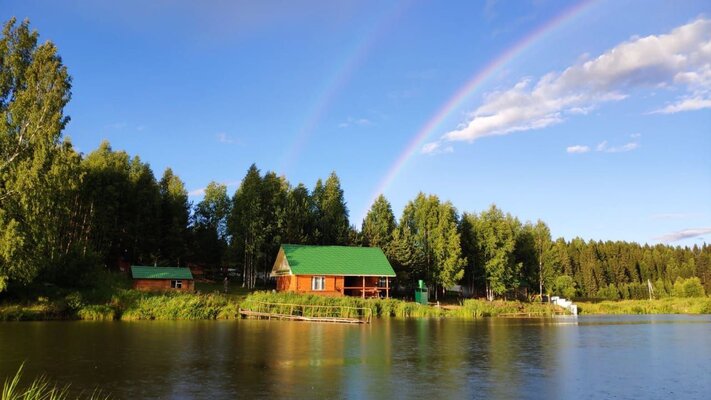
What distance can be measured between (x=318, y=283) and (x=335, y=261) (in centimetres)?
339

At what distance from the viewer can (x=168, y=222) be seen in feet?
229

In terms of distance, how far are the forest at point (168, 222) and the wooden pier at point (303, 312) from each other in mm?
15680

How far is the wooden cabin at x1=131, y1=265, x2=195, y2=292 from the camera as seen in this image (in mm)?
54656

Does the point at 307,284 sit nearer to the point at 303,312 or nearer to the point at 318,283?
the point at 318,283

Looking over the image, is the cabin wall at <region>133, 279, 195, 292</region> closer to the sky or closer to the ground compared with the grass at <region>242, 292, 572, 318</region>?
closer to the sky

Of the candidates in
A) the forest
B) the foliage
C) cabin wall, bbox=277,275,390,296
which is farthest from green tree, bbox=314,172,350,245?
the foliage

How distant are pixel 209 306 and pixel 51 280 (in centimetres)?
1405

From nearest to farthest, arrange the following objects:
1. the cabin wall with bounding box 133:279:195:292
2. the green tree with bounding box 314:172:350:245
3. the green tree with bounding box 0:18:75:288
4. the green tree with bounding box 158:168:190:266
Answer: the green tree with bounding box 0:18:75:288 < the cabin wall with bounding box 133:279:195:292 < the green tree with bounding box 158:168:190:266 < the green tree with bounding box 314:172:350:245

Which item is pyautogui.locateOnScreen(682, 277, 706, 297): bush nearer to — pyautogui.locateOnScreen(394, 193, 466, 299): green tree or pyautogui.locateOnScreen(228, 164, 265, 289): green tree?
pyautogui.locateOnScreen(394, 193, 466, 299): green tree

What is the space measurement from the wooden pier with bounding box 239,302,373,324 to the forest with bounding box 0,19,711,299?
51.4ft

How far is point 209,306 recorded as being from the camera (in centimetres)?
4659

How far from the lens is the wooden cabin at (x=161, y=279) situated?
54656 mm

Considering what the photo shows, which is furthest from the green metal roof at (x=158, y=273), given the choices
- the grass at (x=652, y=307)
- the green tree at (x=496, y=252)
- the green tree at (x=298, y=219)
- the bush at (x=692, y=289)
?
the bush at (x=692, y=289)

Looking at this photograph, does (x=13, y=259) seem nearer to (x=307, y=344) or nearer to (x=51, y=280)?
(x=51, y=280)
